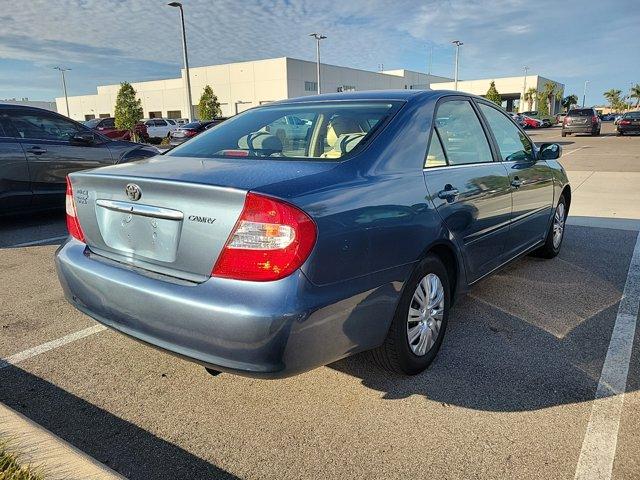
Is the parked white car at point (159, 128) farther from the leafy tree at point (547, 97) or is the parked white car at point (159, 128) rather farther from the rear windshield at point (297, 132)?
the leafy tree at point (547, 97)

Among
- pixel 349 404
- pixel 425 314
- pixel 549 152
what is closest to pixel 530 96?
pixel 549 152

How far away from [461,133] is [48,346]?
3.09 metres

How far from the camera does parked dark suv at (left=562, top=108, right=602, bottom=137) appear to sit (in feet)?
98.6

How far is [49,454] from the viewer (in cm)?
200

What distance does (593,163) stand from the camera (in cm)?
1511

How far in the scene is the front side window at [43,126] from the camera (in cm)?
675

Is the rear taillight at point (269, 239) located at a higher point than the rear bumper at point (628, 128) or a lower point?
higher

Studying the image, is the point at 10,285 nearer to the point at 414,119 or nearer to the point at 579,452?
the point at 414,119

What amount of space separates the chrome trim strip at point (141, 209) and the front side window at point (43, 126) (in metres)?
5.20

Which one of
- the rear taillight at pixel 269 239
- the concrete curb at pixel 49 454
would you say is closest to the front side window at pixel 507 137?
the rear taillight at pixel 269 239

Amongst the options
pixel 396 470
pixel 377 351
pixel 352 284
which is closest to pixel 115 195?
pixel 352 284

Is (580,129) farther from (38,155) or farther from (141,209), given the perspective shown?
(141,209)

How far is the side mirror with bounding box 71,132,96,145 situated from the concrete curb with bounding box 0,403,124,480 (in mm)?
5850

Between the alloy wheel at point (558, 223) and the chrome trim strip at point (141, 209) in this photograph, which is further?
the alloy wheel at point (558, 223)
